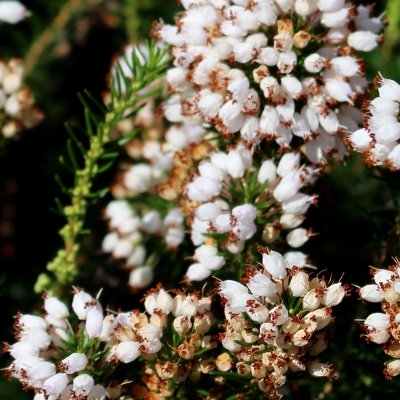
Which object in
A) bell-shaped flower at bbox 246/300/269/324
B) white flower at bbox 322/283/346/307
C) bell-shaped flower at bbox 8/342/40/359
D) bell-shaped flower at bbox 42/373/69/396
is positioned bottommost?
white flower at bbox 322/283/346/307

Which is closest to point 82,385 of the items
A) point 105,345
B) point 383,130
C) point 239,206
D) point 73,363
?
point 73,363

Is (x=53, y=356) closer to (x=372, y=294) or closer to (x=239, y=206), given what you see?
(x=239, y=206)

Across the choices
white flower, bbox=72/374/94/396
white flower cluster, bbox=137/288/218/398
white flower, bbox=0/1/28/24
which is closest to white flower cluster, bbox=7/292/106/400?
white flower, bbox=72/374/94/396

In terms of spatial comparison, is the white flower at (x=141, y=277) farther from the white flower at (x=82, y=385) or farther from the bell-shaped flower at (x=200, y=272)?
the white flower at (x=82, y=385)

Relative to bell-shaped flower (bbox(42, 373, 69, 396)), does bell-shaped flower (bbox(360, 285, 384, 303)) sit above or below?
below

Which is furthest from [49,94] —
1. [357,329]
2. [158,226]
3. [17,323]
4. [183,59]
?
[357,329]

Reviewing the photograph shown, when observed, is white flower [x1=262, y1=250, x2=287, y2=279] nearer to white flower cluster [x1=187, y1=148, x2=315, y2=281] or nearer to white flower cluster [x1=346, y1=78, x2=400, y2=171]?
white flower cluster [x1=187, y1=148, x2=315, y2=281]

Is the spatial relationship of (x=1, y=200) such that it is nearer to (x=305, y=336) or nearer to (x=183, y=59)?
(x=183, y=59)
